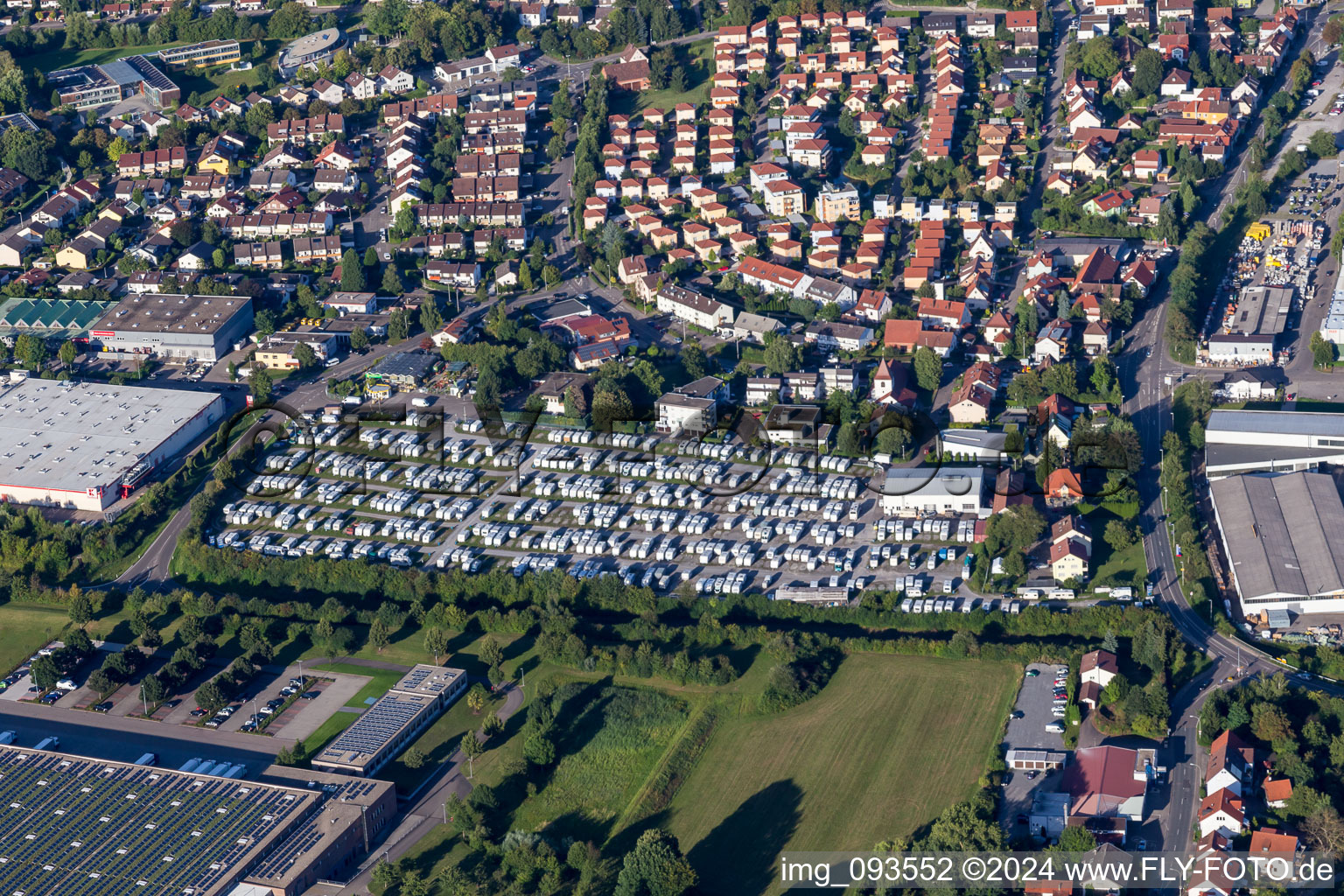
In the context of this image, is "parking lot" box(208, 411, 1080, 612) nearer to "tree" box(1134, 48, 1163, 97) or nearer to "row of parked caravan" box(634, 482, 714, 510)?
"row of parked caravan" box(634, 482, 714, 510)

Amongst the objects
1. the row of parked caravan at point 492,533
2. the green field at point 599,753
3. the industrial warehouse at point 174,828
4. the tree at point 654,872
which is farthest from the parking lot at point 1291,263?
the industrial warehouse at point 174,828

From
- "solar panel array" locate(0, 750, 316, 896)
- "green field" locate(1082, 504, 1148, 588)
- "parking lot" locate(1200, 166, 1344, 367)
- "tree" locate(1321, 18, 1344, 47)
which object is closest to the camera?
"solar panel array" locate(0, 750, 316, 896)

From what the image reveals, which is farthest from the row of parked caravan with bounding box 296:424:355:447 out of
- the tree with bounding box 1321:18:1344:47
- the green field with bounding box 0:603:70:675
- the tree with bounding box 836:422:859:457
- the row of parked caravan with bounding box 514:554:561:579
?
the tree with bounding box 1321:18:1344:47

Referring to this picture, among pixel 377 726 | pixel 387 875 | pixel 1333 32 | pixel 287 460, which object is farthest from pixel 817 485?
pixel 1333 32

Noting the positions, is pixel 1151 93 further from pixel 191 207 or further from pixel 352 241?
pixel 191 207

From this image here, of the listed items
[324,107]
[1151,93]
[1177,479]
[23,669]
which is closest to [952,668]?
[1177,479]

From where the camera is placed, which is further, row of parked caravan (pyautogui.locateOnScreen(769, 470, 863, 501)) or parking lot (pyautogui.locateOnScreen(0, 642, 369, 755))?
row of parked caravan (pyautogui.locateOnScreen(769, 470, 863, 501))

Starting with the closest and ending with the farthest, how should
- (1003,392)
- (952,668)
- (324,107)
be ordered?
(952,668) → (1003,392) → (324,107)
